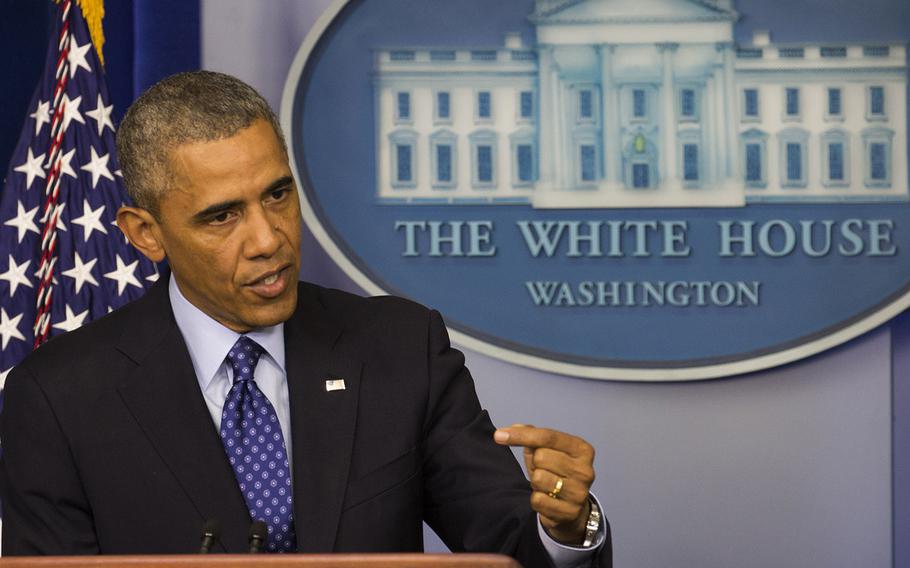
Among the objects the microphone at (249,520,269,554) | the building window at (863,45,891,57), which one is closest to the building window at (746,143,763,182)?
the building window at (863,45,891,57)

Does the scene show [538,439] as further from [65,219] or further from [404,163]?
[65,219]

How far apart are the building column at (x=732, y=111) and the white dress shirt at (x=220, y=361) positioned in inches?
59.7

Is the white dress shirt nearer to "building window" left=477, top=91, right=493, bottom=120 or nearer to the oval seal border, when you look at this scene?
the oval seal border

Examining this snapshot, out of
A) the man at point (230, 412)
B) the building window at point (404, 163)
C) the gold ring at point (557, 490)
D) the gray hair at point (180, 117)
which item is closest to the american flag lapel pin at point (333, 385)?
the man at point (230, 412)

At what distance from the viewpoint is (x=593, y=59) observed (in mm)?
3021

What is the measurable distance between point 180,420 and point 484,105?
1499 mm

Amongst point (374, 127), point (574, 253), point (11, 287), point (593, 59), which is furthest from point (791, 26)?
point (11, 287)

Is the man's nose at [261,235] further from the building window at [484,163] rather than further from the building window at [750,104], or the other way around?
the building window at [750,104]

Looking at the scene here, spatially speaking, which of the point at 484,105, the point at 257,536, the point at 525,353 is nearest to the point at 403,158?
the point at 484,105

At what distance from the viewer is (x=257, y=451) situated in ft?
5.88

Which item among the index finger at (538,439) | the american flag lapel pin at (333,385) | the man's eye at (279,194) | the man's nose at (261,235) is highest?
the man's eye at (279,194)

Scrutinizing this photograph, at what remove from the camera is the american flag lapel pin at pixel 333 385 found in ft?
6.13

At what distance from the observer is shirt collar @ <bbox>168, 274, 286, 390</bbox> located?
1.85m

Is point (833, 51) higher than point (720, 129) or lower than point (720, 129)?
higher
